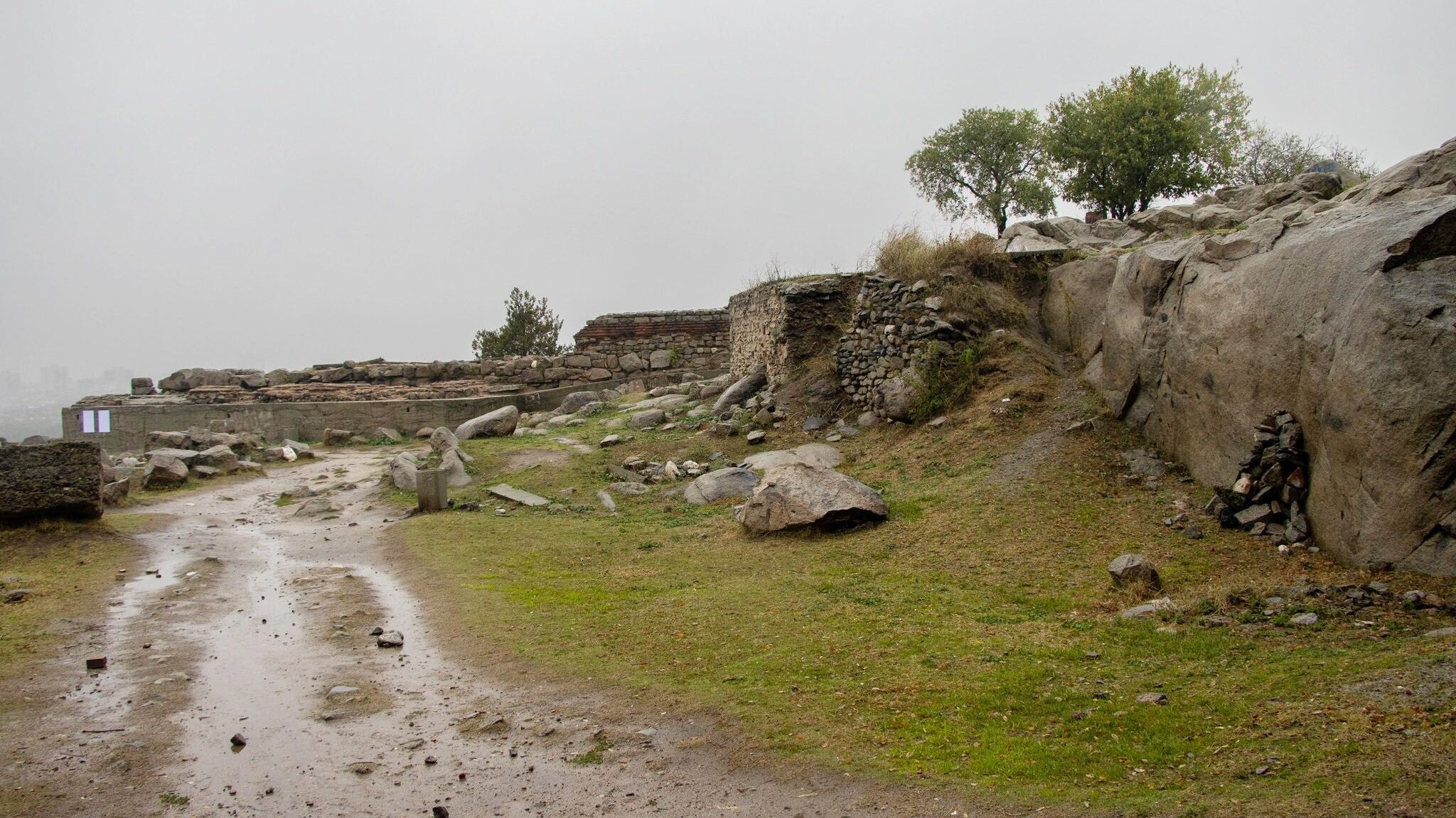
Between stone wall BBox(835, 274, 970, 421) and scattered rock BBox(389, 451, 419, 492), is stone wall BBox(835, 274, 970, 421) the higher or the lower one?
the higher one

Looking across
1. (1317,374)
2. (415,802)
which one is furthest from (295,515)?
(1317,374)

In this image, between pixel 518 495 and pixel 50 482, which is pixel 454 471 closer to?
pixel 518 495

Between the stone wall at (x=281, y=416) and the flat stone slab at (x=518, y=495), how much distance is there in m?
7.76

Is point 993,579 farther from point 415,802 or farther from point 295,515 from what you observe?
point 295,515

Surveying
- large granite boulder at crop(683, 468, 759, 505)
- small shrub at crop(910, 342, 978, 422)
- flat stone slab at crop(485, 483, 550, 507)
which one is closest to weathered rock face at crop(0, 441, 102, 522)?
flat stone slab at crop(485, 483, 550, 507)

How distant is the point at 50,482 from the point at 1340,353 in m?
13.3

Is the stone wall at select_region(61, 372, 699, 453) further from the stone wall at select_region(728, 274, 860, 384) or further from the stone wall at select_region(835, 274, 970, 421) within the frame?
the stone wall at select_region(835, 274, 970, 421)

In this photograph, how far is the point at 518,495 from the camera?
1393 centimetres

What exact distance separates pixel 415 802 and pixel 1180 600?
547cm

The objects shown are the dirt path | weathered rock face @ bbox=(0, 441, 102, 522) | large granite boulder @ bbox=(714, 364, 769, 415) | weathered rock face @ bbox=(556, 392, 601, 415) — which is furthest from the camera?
weathered rock face @ bbox=(556, 392, 601, 415)

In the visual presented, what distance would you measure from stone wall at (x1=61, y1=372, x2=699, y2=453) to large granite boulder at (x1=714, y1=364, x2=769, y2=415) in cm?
657

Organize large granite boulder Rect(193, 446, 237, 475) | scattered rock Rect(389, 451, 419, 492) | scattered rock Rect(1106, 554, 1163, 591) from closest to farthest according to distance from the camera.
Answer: scattered rock Rect(1106, 554, 1163, 591) < scattered rock Rect(389, 451, 419, 492) < large granite boulder Rect(193, 446, 237, 475)

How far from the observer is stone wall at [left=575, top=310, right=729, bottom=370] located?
992 inches

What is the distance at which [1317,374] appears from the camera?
7.57m
